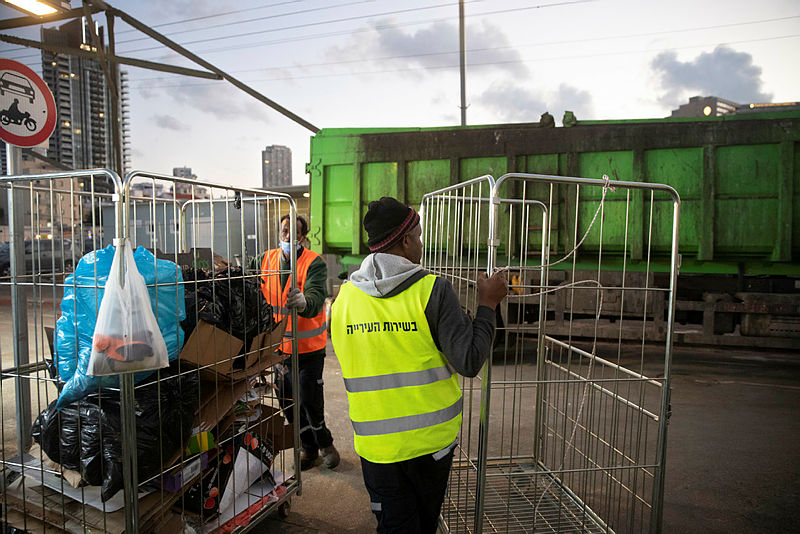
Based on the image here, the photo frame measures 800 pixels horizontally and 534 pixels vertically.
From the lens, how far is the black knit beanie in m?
1.86

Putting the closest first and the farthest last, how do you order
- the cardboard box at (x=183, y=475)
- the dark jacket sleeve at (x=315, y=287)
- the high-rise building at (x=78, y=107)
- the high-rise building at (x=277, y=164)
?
the cardboard box at (x=183, y=475)
the dark jacket sleeve at (x=315, y=287)
the high-rise building at (x=78, y=107)
the high-rise building at (x=277, y=164)

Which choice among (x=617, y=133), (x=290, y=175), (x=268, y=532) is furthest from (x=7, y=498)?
(x=290, y=175)

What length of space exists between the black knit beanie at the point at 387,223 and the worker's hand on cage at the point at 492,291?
14.8 inches

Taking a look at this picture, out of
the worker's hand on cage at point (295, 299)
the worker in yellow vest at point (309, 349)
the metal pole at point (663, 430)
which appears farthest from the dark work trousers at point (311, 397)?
the metal pole at point (663, 430)

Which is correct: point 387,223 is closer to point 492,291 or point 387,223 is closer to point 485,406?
point 492,291

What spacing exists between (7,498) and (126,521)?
81 centimetres

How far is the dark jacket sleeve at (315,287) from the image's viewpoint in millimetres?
3359

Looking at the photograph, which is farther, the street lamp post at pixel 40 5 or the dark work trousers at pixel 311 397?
the dark work trousers at pixel 311 397

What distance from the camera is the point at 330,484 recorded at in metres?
3.38

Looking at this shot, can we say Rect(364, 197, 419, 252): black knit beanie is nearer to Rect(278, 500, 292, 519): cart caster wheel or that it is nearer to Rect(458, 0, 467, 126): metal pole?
Rect(278, 500, 292, 519): cart caster wheel

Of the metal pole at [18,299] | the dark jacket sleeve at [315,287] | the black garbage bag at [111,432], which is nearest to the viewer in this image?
the black garbage bag at [111,432]

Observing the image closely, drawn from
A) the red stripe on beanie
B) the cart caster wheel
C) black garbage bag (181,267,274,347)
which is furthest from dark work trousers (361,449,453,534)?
the cart caster wheel

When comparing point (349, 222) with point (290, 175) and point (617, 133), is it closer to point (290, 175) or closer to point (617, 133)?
point (617, 133)

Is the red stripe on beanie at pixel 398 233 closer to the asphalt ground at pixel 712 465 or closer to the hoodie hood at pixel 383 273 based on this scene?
the hoodie hood at pixel 383 273
